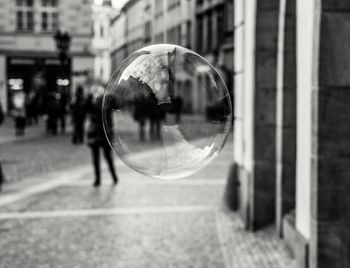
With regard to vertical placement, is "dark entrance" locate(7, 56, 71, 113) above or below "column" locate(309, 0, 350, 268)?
above

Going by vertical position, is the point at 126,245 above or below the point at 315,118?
below

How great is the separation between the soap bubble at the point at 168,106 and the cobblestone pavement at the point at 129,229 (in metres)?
1.72

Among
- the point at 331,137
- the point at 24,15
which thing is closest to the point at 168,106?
the point at 331,137

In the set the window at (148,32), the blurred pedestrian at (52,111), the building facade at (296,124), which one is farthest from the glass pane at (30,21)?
the building facade at (296,124)

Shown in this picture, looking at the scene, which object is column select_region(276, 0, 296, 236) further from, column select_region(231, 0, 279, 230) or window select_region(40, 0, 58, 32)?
window select_region(40, 0, 58, 32)

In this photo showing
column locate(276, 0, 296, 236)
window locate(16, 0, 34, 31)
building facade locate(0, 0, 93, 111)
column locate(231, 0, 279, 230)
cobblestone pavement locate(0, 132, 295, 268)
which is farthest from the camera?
window locate(16, 0, 34, 31)

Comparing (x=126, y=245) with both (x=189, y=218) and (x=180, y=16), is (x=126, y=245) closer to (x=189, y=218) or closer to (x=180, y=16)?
(x=189, y=218)

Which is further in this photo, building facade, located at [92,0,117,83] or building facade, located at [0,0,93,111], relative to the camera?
building facade, located at [92,0,117,83]

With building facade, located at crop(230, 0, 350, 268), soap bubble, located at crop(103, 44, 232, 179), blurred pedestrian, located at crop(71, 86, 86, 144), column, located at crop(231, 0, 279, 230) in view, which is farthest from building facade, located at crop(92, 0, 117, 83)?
soap bubble, located at crop(103, 44, 232, 179)

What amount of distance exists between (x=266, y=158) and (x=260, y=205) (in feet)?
1.86

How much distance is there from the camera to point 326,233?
474 cm

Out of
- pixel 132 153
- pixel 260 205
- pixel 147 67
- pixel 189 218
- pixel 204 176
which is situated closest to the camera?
pixel 147 67

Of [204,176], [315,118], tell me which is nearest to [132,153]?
[315,118]

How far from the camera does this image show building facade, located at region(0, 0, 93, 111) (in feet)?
118
